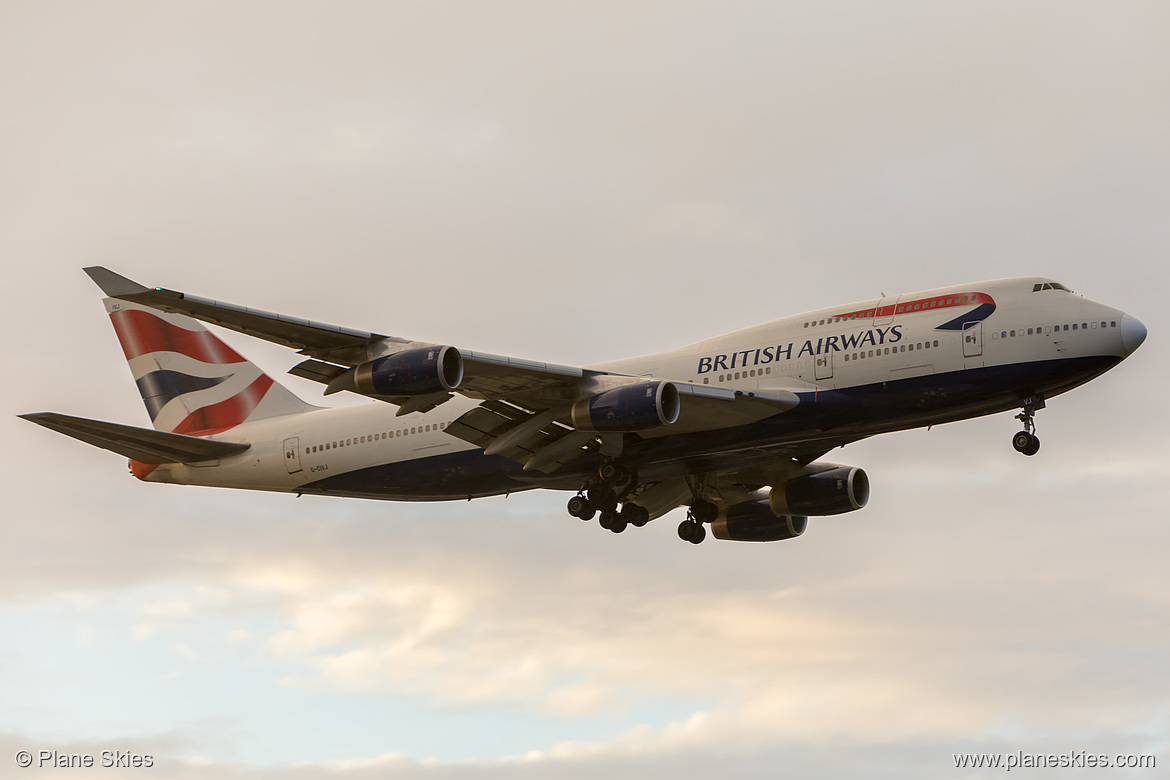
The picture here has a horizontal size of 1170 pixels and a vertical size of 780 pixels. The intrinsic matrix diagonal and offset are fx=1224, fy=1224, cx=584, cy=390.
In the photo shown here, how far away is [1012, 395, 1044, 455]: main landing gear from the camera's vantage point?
106 feet

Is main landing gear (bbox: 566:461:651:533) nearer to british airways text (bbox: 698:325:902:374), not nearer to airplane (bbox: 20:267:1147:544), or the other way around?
airplane (bbox: 20:267:1147:544)

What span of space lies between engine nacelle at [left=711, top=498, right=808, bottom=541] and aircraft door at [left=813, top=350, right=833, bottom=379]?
10.8 metres

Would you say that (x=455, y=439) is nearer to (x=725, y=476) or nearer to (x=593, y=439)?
(x=593, y=439)

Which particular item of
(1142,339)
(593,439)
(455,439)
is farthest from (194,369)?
(1142,339)

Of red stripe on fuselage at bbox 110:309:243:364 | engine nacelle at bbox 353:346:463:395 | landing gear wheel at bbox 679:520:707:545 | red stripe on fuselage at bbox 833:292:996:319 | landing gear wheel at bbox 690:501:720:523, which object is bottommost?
landing gear wheel at bbox 679:520:707:545

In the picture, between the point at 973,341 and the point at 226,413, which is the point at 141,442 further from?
the point at 973,341

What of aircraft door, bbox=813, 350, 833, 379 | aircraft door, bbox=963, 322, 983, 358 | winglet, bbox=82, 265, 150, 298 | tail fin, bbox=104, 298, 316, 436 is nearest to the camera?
winglet, bbox=82, 265, 150, 298

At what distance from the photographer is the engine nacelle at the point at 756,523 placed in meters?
44.0

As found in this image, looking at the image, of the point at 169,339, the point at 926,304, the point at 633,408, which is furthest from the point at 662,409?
the point at 169,339

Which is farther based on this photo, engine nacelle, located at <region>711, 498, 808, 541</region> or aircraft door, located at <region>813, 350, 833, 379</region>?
engine nacelle, located at <region>711, 498, 808, 541</region>

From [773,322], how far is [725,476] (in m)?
8.38

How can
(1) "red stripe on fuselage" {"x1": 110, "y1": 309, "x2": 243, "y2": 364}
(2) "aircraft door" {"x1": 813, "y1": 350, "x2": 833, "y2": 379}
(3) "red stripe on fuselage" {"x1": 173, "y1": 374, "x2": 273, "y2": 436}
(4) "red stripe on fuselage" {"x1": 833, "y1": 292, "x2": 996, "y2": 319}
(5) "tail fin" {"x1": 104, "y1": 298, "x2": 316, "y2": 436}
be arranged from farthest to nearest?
(1) "red stripe on fuselage" {"x1": 110, "y1": 309, "x2": 243, "y2": 364}
(5) "tail fin" {"x1": 104, "y1": 298, "x2": 316, "y2": 436}
(3) "red stripe on fuselage" {"x1": 173, "y1": 374, "x2": 273, "y2": 436}
(2) "aircraft door" {"x1": 813, "y1": 350, "x2": 833, "y2": 379}
(4) "red stripe on fuselage" {"x1": 833, "y1": 292, "x2": 996, "y2": 319}

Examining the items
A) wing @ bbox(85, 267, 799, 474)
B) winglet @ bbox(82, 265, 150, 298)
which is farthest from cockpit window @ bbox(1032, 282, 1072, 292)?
winglet @ bbox(82, 265, 150, 298)

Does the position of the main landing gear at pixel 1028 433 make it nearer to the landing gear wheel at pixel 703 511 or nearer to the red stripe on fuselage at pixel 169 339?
the landing gear wheel at pixel 703 511
